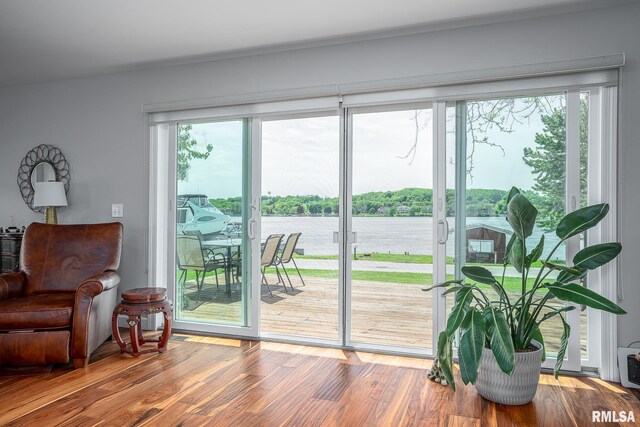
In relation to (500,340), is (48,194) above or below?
above

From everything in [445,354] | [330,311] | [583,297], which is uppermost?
[583,297]

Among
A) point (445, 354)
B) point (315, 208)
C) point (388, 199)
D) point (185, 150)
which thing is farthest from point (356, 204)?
point (185, 150)

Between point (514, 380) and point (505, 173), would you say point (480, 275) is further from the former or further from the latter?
point (505, 173)

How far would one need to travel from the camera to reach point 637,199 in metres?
2.84

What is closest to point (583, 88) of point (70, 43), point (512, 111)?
point (512, 111)

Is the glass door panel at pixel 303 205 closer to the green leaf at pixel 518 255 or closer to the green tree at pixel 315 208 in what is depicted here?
the green tree at pixel 315 208

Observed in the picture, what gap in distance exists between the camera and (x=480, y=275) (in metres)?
2.69

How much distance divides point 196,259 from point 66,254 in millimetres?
1058

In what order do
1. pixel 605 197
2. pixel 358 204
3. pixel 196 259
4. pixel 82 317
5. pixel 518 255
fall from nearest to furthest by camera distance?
pixel 518 255
pixel 605 197
pixel 82 317
pixel 358 204
pixel 196 259

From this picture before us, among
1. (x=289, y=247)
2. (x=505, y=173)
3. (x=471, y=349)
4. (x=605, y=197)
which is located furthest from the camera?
(x=289, y=247)

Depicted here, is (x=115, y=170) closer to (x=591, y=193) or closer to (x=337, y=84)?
(x=337, y=84)

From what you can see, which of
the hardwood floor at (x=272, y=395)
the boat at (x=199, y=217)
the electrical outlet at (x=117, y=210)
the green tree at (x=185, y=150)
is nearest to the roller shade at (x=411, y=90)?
the green tree at (x=185, y=150)

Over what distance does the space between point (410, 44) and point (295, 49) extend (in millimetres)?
950

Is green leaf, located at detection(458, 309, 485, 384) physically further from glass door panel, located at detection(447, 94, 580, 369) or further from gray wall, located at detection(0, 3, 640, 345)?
gray wall, located at detection(0, 3, 640, 345)
